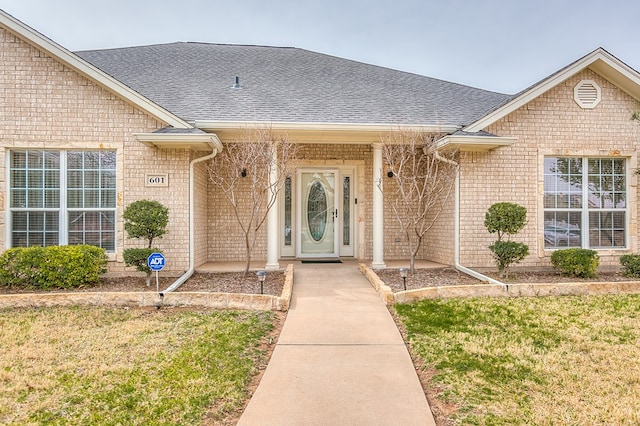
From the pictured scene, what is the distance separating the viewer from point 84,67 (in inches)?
306

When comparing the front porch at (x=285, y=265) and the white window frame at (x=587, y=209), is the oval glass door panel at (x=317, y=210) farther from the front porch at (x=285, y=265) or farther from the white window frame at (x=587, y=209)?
the white window frame at (x=587, y=209)

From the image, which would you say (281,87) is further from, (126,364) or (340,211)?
(126,364)

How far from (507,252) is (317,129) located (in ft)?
14.6

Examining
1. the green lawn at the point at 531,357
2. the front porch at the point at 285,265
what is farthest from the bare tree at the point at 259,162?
the green lawn at the point at 531,357

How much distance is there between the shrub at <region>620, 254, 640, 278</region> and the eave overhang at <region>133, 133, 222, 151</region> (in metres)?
8.57

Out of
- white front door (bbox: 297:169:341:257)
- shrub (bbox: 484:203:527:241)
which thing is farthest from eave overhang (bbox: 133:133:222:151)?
shrub (bbox: 484:203:527:241)

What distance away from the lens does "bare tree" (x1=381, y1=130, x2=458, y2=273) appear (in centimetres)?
827

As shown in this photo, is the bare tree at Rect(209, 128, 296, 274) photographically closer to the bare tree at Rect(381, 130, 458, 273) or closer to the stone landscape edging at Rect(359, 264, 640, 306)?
the bare tree at Rect(381, 130, 458, 273)

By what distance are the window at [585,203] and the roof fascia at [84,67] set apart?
8.00 meters

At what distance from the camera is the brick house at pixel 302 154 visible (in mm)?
8039

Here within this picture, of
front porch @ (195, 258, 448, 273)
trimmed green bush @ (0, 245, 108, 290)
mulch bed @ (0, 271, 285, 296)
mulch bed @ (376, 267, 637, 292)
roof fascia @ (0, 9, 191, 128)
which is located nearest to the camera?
trimmed green bush @ (0, 245, 108, 290)

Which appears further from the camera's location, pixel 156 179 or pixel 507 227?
pixel 156 179

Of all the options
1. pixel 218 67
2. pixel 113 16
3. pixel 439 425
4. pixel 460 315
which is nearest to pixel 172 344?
pixel 439 425

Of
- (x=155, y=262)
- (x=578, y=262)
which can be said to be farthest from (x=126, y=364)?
(x=578, y=262)
